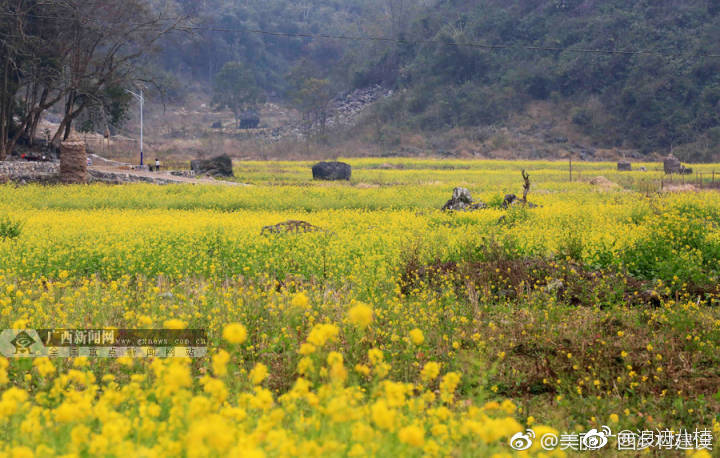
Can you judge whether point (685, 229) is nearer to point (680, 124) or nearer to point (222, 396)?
point (222, 396)

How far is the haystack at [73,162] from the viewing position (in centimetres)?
2583

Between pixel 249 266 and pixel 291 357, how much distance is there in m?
3.87

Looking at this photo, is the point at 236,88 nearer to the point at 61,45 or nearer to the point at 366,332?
the point at 61,45

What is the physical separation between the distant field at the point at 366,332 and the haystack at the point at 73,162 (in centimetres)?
1276

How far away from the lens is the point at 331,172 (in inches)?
1309

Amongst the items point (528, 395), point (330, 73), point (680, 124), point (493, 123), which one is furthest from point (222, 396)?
point (330, 73)

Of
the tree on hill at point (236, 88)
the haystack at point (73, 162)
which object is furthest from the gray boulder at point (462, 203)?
the tree on hill at point (236, 88)

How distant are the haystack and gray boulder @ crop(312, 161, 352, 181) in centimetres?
1146

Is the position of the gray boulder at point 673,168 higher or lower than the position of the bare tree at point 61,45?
lower

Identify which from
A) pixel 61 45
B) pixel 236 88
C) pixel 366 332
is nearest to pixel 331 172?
pixel 61 45

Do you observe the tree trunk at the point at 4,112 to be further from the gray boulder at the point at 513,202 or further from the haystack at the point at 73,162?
the gray boulder at the point at 513,202

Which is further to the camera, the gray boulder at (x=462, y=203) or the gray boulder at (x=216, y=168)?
the gray boulder at (x=216, y=168)

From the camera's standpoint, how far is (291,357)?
6.01 m

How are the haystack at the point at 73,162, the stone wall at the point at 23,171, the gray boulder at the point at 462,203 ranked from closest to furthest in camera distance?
the gray boulder at the point at 462,203 < the haystack at the point at 73,162 < the stone wall at the point at 23,171
